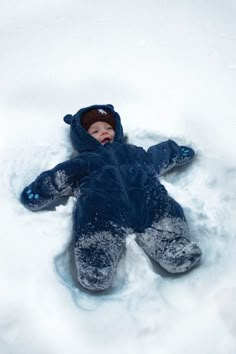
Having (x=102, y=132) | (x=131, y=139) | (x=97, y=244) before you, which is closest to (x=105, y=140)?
(x=102, y=132)

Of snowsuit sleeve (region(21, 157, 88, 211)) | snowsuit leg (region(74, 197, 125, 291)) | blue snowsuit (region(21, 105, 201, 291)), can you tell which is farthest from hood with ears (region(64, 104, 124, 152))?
snowsuit leg (region(74, 197, 125, 291))

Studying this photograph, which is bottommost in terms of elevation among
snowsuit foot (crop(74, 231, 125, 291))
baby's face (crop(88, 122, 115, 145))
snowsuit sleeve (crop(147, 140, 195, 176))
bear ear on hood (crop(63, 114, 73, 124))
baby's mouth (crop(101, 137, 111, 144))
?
snowsuit foot (crop(74, 231, 125, 291))

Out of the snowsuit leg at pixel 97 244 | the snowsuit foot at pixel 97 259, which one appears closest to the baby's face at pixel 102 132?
the snowsuit leg at pixel 97 244

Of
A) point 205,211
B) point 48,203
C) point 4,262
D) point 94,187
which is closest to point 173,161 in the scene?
point 205,211

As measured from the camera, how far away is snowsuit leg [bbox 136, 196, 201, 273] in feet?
4.43

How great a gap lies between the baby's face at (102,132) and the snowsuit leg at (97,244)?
0.33 meters

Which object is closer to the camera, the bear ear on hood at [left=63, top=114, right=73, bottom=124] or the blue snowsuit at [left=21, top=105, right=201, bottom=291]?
the blue snowsuit at [left=21, top=105, right=201, bottom=291]

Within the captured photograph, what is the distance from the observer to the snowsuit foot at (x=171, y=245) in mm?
1351

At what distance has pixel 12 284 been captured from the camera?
1.30 m

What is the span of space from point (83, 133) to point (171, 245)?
21.8 inches

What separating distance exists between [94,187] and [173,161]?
370 millimetres

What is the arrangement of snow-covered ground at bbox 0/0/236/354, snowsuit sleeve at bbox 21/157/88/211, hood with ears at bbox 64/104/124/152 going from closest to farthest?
1. snow-covered ground at bbox 0/0/236/354
2. snowsuit sleeve at bbox 21/157/88/211
3. hood with ears at bbox 64/104/124/152

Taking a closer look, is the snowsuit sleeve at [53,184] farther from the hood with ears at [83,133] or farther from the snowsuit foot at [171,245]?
the snowsuit foot at [171,245]

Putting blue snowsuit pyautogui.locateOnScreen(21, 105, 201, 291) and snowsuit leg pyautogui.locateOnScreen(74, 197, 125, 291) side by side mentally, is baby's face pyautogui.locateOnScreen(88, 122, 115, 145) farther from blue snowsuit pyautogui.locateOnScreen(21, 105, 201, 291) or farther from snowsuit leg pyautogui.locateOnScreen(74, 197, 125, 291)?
snowsuit leg pyautogui.locateOnScreen(74, 197, 125, 291)
